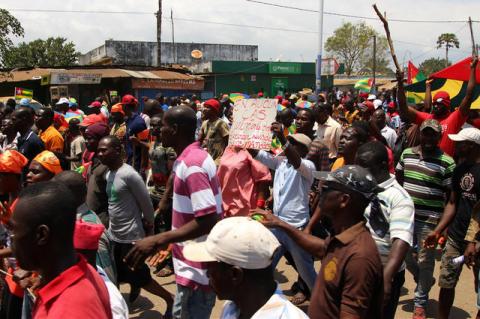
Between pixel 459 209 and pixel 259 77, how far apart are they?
123ft

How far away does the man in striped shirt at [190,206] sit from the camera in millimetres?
3137

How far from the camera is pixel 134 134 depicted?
7.66 metres

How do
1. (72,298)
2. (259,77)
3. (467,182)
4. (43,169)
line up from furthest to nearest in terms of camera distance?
(259,77) → (467,182) → (43,169) → (72,298)

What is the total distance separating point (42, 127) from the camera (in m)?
8.01

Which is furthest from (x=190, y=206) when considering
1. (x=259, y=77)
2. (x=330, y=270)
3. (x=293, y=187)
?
(x=259, y=77)

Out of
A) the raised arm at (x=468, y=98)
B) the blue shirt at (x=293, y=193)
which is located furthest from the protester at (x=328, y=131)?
the blue shirt at (x=293, y=193)

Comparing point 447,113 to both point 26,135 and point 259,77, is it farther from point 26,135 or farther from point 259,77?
point 259,77

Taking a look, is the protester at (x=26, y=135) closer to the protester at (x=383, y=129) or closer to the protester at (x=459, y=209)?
the protester at (x=459, y=209)

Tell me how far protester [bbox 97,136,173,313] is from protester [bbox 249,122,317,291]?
120 centimetres

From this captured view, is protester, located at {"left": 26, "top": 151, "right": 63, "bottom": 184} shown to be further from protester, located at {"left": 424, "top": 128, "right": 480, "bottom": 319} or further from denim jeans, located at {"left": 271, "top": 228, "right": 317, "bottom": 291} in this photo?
protester, located at {"left": 424, "top": 128, "right": 480, "bottom": 319}

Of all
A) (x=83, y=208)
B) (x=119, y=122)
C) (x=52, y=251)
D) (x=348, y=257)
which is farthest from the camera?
(x=119, y=122)

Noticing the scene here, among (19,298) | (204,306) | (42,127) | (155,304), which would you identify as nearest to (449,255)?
(204,306)

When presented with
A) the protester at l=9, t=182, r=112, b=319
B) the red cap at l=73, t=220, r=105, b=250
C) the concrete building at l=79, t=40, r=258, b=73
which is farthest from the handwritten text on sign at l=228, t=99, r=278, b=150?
the concrete building at l=79, t=40, r=258, b=73

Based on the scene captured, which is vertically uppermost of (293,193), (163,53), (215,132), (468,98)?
(163,53)
